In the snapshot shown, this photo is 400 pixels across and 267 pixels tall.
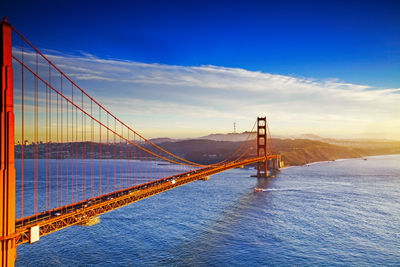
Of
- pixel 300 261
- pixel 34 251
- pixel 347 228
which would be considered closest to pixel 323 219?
pixel 347 228

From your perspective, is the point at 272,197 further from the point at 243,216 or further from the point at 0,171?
the point at 0,171

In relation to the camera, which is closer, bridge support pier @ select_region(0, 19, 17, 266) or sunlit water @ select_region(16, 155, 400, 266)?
bridge support pier @ select_region(0, 19, 17, 266)

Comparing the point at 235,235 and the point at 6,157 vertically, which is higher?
the point at 6,157

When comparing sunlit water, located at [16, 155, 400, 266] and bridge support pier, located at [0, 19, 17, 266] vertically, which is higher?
bridge support pier, located at [0, 19, 17, 266]

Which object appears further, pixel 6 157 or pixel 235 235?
pixel 235 235
